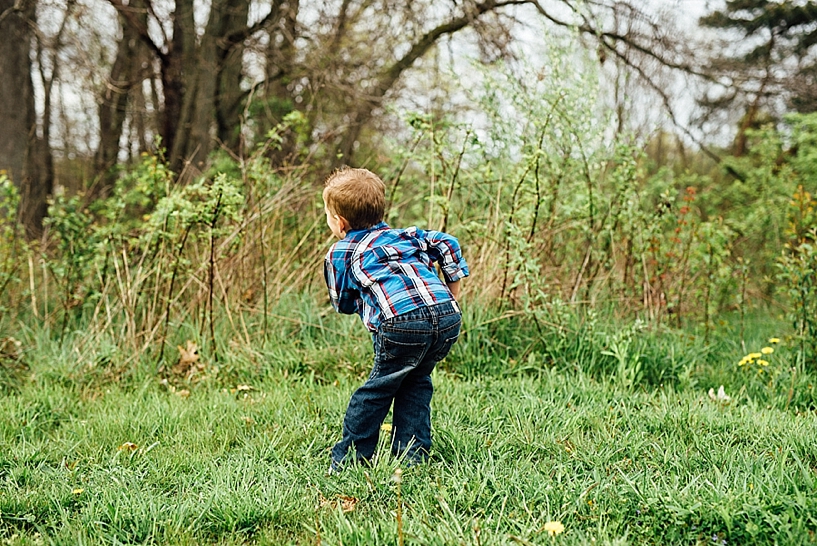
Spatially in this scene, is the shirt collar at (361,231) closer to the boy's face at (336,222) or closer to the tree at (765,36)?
the boy's face at (336,222)

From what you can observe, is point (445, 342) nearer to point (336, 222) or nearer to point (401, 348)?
point (401, 348)

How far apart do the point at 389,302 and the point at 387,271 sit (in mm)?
131

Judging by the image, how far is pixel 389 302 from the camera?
2766mm

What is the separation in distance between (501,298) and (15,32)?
6.81 metres

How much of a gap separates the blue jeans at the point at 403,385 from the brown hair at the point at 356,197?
1.50ft

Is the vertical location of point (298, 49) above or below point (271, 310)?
above

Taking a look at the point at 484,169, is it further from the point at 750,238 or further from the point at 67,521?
the point at 750,238

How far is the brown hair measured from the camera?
9.36 ft

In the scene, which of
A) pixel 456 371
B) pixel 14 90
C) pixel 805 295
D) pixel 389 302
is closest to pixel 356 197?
pixel 389 302

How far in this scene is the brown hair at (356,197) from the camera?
285 centimetres

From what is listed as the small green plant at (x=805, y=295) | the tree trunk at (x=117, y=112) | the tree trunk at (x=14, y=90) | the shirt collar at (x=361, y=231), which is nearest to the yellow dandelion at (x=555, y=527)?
the shirt collar at (x=361, y=231)

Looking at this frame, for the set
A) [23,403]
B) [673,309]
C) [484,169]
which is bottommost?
[23,403]

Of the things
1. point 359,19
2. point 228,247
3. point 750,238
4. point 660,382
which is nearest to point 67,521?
point 228,247

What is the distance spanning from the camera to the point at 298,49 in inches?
357
